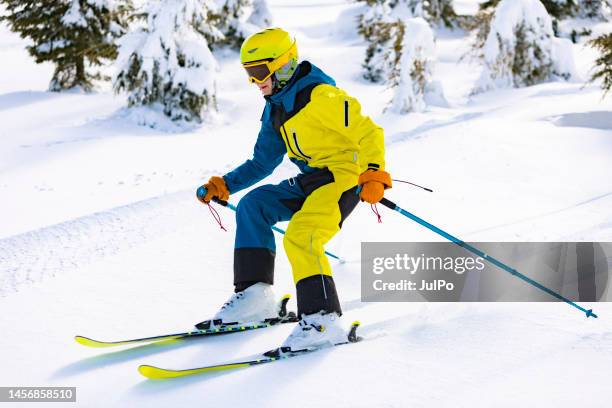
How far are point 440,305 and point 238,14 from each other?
814 inches

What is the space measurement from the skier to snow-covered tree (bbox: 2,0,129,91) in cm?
1397

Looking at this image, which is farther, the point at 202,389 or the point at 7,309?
the point at 7,309

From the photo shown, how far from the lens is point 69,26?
16469mm

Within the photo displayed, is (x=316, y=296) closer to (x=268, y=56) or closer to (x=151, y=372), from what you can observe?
(x=151, y=372)

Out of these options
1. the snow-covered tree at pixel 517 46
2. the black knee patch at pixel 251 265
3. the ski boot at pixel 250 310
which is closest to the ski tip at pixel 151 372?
the ski boot at pixel 250 310

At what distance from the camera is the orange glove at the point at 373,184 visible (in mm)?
3021

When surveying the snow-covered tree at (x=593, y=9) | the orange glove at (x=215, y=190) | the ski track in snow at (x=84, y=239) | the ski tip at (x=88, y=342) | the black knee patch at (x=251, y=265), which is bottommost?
the ski track in snow at (x=84, y=239)

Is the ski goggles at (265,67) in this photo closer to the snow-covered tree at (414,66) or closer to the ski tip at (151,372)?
the ski tip at (151,372)

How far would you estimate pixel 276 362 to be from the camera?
9.44 ft

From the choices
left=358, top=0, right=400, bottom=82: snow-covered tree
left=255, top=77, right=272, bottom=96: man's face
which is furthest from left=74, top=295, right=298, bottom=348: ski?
left=358, top=0, right=400, bottom=82: snow-covered tree

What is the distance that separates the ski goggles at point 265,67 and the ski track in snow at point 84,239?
2022 mm

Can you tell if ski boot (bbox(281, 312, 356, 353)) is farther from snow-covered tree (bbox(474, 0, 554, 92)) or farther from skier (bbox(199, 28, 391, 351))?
snow-covered tree (bbox(474, 0, 554, 92))

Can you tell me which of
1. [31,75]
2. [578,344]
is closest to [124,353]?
[578,344]

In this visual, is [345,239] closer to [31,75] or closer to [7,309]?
[7,309]
